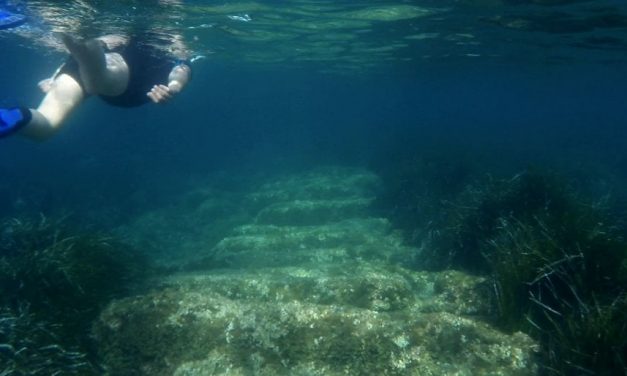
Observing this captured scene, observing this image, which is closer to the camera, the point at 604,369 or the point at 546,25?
the point at 604,369

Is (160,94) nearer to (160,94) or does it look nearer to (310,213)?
(160,94)

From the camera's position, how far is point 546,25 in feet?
62.6

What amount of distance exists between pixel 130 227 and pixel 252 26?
38.2 ft

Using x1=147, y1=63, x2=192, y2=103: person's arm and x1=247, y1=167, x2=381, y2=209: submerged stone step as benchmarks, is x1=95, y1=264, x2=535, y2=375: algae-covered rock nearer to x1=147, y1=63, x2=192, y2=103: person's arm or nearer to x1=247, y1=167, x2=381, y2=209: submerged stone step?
x1=147, y1=63, x2=192, y2=103: person's arm

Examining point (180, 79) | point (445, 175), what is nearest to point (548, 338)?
point (180, 79)

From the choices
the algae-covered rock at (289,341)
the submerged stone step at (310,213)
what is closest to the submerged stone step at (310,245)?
the submerged stone step at (310,213)

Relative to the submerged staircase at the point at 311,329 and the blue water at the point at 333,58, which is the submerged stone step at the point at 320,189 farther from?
the submerged staircase at the point at 311,329

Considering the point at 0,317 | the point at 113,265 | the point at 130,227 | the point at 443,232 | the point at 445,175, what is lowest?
the point at 130,227

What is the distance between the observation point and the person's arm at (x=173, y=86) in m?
6.93

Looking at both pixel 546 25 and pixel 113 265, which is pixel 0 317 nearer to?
pixel 113 265

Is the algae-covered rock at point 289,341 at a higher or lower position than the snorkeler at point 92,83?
lower

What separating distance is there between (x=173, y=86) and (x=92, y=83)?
1.32 metres

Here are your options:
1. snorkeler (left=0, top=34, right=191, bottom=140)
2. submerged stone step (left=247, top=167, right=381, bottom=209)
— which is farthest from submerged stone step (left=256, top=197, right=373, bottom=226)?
snorkeler (left=0, top=34, right=191, bottom=140)

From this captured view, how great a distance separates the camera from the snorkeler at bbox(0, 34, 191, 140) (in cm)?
570
